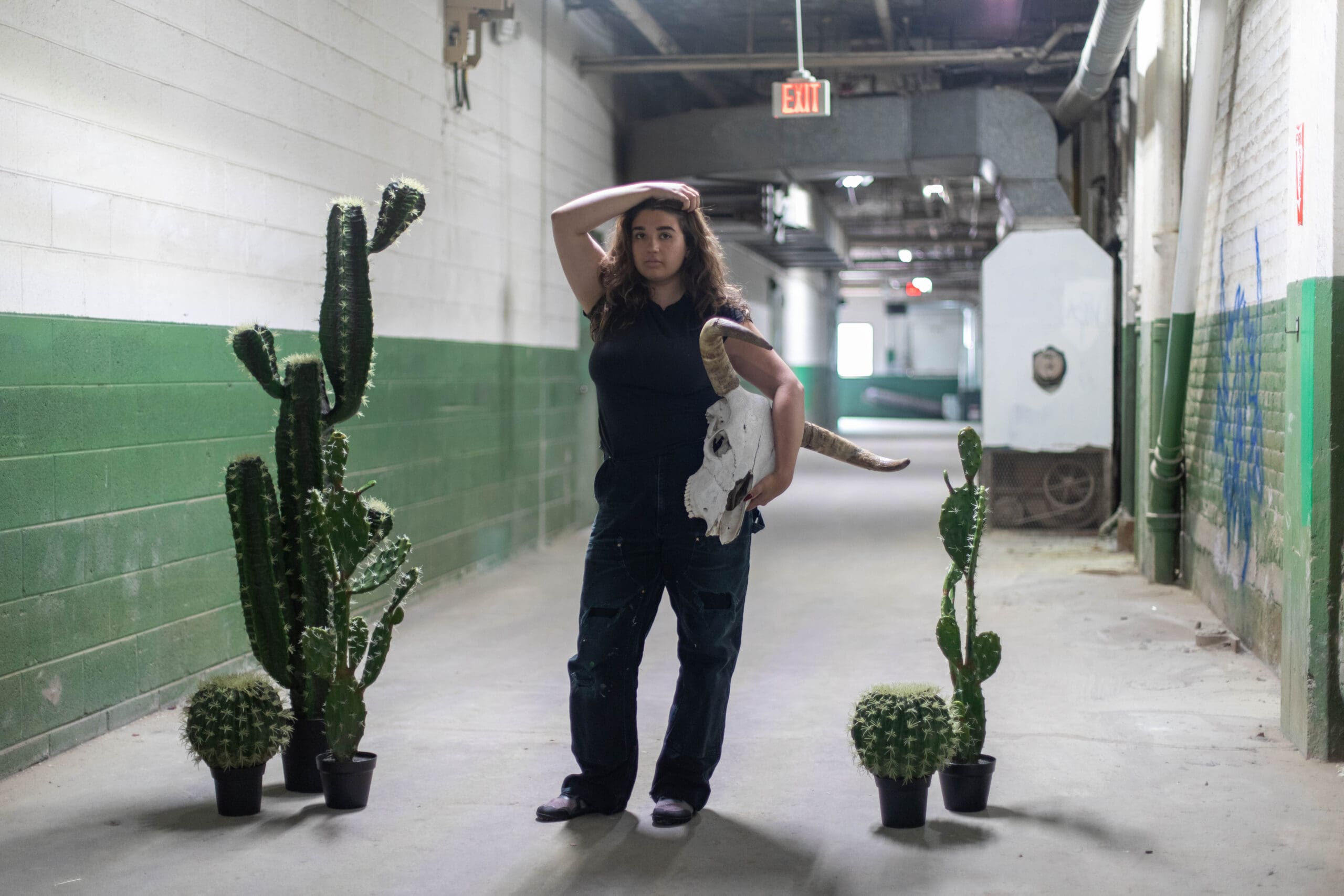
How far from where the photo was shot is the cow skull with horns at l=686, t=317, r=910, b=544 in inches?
113

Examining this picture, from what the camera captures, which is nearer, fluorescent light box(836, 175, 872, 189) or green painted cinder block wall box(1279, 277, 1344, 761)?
green painted cinder block wall box(1279, 277, 1344, 761)

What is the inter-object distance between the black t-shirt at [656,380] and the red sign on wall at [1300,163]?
181cm

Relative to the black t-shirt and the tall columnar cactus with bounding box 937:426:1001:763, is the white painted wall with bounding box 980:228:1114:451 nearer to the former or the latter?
the tall columnar cactus with bounding box 937:426:1001:763

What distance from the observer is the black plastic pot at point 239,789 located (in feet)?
10.2

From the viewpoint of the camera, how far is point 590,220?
9.91 feet

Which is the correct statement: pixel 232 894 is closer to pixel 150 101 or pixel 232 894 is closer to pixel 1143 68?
pixel 150 101

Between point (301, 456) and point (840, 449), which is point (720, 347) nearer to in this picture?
point (840, 449)

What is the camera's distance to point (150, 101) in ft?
13.4

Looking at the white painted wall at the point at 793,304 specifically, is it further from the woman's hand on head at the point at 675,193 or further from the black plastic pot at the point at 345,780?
the black plastic pot at the point at 345,780

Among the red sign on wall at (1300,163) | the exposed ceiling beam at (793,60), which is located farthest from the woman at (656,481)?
the exposed ceiling beam at (793,60)

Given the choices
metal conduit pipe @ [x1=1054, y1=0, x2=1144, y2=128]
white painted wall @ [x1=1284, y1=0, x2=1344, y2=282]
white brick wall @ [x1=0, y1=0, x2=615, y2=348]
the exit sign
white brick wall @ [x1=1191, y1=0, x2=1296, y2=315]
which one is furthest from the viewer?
→ the exit sign

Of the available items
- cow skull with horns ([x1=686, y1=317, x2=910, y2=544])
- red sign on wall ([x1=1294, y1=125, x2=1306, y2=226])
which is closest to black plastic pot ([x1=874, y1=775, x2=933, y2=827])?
cow skull with horns ([x1=686, y1=317, x2=910, y2=544])

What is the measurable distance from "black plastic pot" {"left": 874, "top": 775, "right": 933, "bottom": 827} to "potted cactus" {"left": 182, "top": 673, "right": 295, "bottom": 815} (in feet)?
4.71

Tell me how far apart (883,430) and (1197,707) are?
20.0 metres
